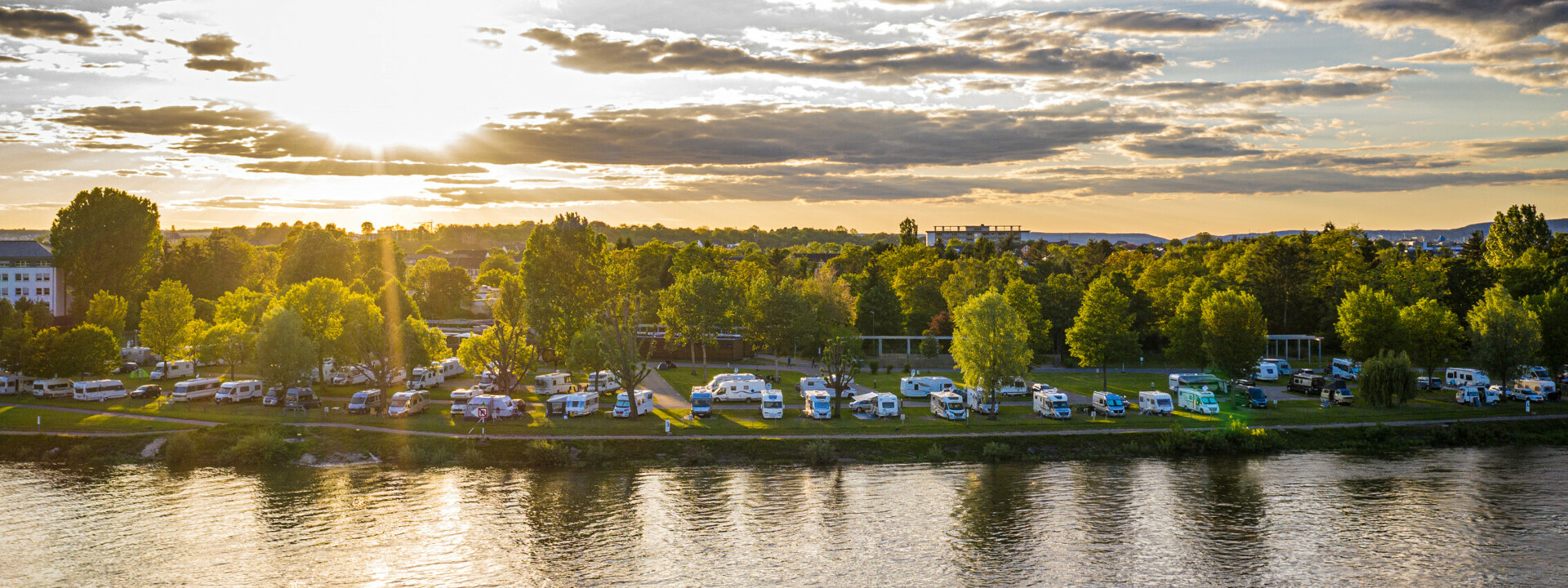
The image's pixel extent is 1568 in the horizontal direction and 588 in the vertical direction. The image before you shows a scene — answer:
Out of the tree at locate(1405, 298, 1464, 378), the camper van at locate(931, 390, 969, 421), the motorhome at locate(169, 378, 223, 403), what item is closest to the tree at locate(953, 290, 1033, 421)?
the camper van at locate(931, 390, 969, 421)

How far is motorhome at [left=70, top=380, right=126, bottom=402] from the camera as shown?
58.0m

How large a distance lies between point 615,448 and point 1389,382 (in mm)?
46133

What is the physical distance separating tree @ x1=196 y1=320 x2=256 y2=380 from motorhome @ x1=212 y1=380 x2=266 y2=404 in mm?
4816

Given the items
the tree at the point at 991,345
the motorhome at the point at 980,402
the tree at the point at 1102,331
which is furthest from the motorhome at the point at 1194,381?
the motorhome at the point at 980,402

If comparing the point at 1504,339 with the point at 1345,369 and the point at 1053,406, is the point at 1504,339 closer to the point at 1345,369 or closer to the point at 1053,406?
the point at 1345,369

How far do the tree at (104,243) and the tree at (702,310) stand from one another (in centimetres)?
5957

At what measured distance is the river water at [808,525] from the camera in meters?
30.3

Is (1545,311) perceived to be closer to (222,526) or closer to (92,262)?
(222,526)

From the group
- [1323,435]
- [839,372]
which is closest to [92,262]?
[839,372]

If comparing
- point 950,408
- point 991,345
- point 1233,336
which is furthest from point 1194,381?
point 950,408

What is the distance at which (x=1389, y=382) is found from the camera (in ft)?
182

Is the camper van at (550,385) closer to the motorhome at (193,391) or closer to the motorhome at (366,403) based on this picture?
the motorhome at (366,403)

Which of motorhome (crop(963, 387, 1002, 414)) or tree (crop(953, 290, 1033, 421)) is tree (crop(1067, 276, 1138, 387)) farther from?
motorhome (crop(963, 387, 1002, 414))

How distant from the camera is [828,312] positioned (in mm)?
79188
